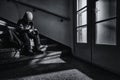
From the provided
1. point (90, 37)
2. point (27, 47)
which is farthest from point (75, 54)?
point (27, 47)

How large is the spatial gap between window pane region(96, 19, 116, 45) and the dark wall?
1206 mm

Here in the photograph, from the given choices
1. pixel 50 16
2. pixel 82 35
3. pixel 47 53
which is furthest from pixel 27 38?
pixel 50 16

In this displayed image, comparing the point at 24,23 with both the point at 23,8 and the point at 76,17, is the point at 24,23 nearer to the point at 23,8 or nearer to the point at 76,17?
the point at 76,17

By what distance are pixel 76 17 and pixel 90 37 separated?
873mm

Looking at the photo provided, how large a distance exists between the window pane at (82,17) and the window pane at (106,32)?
63 cm

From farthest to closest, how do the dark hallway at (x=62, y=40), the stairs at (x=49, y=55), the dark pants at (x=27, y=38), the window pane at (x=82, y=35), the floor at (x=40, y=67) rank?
the window pane at (x=82, y=35)
the dark pants at (x=27, y=38)
the stairs at (x=49, y=55)
the floor at (x=40, y=67)
the dark hallway at (x=62, y=40)

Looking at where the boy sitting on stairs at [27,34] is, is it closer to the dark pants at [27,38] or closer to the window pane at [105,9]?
the dark pants at [27,38]

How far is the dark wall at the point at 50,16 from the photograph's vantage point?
3.65 metres

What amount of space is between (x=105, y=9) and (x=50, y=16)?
2.10 metres

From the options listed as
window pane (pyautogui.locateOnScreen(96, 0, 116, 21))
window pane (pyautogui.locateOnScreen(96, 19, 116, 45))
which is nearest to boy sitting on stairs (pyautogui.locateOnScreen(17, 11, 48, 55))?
window pane (pyautogui.locateOnScreen(96, 19, 116, 45))

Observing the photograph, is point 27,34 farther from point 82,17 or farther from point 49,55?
point 82,17

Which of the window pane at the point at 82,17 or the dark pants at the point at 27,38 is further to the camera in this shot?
the window pane at the point at 82,17

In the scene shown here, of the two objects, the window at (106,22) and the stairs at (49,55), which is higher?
the window at (106,22)

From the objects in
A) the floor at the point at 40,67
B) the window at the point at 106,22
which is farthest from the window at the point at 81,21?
the floor at the point at 40,67
